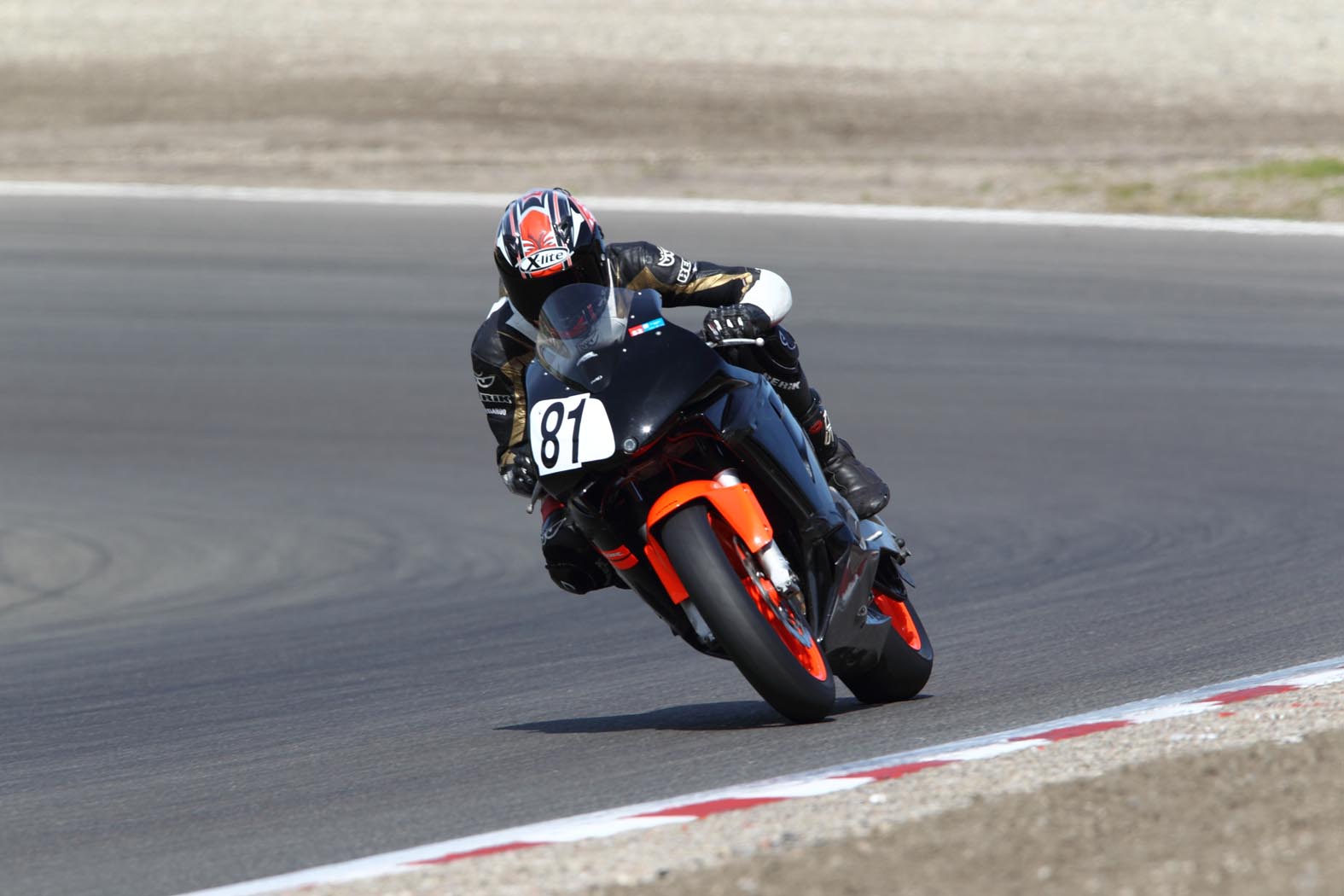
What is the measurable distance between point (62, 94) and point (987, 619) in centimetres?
2141

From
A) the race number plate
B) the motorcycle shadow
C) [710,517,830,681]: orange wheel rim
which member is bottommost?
the motorcycle shadow

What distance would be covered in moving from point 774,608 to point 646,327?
85 cm

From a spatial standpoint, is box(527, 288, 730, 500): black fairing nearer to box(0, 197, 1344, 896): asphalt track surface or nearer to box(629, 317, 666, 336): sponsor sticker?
box(629, 317, 666, 336): sponsor sticker

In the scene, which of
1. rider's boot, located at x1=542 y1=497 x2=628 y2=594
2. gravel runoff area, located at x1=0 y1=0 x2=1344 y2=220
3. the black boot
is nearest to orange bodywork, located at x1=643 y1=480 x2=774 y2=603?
rider's boot, located at x1=542 y1=497 x2=628 y2=594

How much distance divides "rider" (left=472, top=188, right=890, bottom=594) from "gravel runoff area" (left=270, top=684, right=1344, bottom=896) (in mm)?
1568

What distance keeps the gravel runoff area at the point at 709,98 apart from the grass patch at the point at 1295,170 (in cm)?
4

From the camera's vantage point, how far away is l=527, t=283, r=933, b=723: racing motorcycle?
16.9ft

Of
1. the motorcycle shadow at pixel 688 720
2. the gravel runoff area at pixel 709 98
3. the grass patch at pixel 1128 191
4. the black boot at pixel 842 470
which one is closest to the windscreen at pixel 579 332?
the black boot at pixel 842 470

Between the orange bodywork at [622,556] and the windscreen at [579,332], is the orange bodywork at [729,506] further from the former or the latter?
the windscreen at [579,332]

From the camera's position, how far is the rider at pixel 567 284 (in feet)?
18.1

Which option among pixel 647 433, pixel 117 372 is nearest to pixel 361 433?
pixel 117 372

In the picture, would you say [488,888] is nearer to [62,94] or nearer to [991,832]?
[991,832]

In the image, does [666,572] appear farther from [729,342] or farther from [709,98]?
[709,98]

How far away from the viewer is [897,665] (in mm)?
6016
